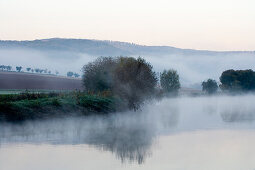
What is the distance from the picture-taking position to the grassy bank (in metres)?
39.8

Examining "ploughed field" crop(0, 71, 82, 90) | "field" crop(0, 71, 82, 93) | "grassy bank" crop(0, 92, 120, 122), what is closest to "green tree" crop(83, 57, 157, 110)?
"grassy bank" crop(0, 92, 120, 122)

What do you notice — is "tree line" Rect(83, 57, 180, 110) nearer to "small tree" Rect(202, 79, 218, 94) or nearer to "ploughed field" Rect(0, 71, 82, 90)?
"ploughed field" Rect(0, 71, 82, 90)

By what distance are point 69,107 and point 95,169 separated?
27390mm

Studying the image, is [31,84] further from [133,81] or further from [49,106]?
[49,106]

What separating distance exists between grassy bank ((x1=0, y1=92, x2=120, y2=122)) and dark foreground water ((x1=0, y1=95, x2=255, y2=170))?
4.58 ft

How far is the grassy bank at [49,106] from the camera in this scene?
39.8m

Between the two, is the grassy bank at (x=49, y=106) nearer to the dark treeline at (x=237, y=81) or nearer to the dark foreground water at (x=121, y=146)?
the dark foreground water at (x=121, y=146)

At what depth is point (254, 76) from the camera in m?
132

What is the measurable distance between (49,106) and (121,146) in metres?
18.0

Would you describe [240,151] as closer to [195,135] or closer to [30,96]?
[195,135]

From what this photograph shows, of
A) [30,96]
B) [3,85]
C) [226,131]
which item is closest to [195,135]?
[226,131]

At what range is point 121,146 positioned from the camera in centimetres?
2866

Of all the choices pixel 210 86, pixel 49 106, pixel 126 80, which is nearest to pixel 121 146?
pixel 49 106

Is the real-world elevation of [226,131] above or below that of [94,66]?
below
